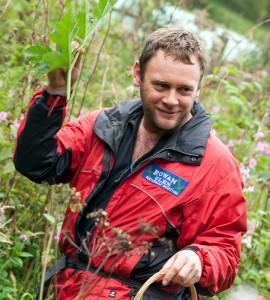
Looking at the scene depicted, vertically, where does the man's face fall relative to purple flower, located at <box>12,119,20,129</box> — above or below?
above

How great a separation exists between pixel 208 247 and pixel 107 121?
77 centimetres

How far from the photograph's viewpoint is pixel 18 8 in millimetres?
6016

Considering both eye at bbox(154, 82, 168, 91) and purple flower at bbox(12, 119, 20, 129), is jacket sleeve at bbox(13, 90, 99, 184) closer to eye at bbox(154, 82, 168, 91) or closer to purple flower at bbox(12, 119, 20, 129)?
eye at bbox(154, 82, 168, 91)

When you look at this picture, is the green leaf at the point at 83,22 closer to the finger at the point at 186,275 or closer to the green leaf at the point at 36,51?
the green leaf at the point at 36,51

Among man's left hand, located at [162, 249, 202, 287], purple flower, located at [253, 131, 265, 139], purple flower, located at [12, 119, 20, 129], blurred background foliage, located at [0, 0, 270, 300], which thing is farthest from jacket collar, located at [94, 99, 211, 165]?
purple flower, located at [253, 131, 265, 139]

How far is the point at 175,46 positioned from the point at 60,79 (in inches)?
20.1

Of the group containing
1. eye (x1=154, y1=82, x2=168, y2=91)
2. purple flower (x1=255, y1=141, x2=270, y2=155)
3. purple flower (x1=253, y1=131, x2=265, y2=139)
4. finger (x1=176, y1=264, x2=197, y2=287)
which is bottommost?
finger (x1=176, y1=264, x2=197, y2=287)

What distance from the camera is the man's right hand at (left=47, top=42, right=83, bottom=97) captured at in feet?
10.5

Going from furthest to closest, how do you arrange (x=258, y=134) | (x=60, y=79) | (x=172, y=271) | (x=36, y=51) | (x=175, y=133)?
(x=258, y=134) → (x=175, y=133) → (x=60, y=79) → (x=36, y=51) → (x=172, y=271)

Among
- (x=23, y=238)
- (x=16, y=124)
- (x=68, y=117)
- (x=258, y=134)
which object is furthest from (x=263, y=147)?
(x=23, y=238)

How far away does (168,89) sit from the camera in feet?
11.1

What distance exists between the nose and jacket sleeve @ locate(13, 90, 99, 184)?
1.35ft

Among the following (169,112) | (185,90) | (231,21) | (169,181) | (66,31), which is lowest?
(169,181)

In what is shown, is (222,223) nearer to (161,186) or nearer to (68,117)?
(161,186)
